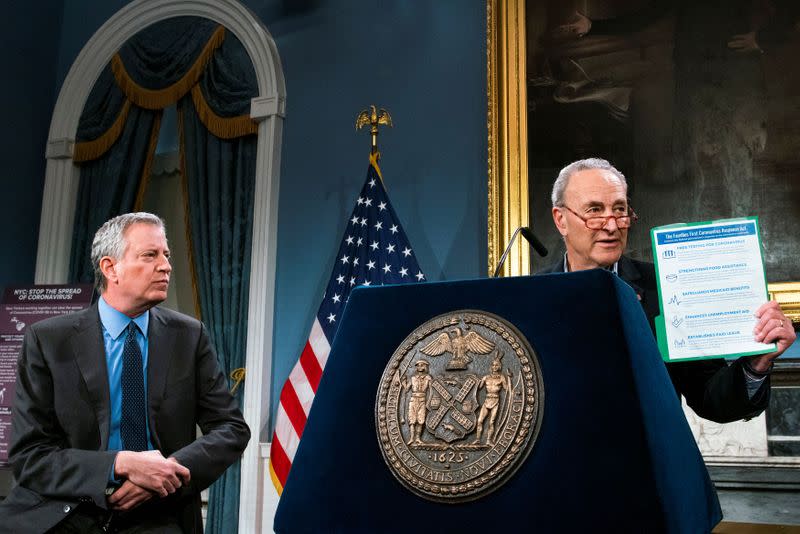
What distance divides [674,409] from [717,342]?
1.04 ft

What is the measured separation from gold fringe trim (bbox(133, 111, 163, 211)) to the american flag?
5.94 feet

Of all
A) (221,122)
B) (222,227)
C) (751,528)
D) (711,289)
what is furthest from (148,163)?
(711,289)

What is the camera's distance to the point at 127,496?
225cm

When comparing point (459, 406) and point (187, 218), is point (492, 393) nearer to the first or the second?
point (459, 406)

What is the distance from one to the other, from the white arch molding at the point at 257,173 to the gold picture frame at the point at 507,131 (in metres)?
1.41

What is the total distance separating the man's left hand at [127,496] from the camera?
7.35 feet

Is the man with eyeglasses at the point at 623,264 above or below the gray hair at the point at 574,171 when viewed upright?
below

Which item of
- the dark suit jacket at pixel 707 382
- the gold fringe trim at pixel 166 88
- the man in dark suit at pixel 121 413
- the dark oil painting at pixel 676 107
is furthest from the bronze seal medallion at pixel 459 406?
the gold fringe trim at pixel 166 88

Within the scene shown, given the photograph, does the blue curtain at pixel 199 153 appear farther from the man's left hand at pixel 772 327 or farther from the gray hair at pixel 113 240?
the man's left hand at pixel 772 327

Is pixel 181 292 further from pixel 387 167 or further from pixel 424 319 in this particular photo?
pixel 424 319

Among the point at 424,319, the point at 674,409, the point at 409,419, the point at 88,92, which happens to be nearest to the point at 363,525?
the point at 409,419

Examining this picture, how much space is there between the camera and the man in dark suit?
2262mm

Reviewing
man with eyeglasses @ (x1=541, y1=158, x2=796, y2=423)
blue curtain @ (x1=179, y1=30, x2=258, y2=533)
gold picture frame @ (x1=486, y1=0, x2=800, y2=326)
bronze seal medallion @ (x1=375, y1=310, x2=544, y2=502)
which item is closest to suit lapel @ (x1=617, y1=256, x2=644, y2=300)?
man with eyeglasses @ (x1=541, y1=158, x2=796, y2=423)

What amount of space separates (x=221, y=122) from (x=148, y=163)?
667 mm
